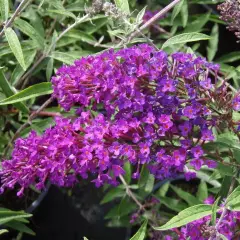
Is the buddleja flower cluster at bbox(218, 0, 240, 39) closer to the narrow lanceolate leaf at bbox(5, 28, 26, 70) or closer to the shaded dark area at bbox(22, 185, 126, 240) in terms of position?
the narrow lanceolate leaf at bbox(5, 28, 26, 70)

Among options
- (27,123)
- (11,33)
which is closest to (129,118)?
(11,33)

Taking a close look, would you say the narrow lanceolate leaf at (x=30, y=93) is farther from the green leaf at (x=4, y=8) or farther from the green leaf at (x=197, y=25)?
the green leaf at (x=197, y=25)

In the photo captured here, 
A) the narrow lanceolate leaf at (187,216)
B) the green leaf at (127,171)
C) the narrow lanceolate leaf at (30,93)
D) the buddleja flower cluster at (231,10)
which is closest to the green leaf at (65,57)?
the narrow lanceolate leaf at (30,93)

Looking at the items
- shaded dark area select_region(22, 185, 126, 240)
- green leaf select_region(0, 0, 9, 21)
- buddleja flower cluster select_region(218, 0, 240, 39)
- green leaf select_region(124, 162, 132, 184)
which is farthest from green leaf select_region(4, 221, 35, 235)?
buddleja flower cluster select_region(218, 0, 240, 39)

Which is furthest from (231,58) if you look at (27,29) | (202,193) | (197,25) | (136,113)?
(136,113)

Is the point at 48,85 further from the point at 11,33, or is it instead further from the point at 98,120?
the point at 98,120

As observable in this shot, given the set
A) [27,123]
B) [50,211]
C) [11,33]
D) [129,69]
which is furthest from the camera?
[50,211]
